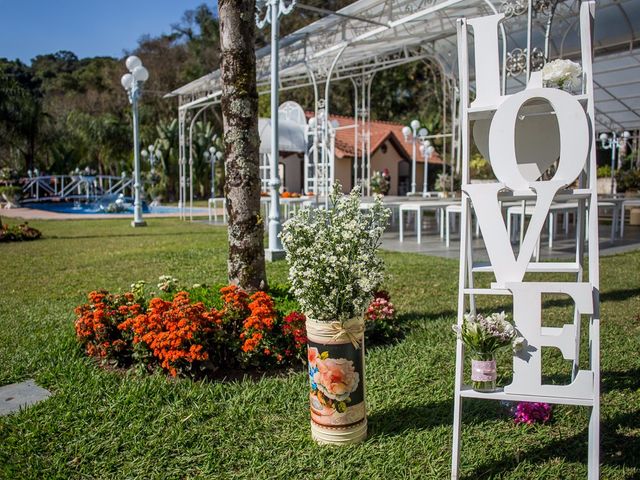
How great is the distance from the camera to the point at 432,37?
1082 centimetres

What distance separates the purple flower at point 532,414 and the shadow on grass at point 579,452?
7.2 inches

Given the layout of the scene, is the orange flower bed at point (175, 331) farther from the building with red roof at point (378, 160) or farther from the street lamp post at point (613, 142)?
the building with red roof at point (378, 160)

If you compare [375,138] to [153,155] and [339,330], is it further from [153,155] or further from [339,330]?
[339,330]

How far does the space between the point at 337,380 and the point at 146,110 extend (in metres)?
36.7

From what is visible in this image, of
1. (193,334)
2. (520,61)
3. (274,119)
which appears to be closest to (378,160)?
(274,119)

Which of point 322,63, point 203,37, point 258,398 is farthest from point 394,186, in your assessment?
point 258,398

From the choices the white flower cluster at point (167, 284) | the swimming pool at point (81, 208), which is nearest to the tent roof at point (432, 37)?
the white flower cluster at point (167, 284)

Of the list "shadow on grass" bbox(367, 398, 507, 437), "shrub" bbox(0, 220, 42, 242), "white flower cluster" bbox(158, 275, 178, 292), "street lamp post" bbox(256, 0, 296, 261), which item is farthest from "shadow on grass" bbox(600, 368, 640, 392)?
"shrub" bbox(0, 220, 42, 242)

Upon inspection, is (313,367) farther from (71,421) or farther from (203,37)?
(203,37)

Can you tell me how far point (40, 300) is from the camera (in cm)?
595

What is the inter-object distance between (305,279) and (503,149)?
3.62 ft

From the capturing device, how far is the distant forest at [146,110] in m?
30.6

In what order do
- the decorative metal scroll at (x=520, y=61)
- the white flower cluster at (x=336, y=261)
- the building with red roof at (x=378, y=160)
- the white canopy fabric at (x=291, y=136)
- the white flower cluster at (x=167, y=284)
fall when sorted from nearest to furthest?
the white flower cluster at (x=336, y=261) < the white flower cluster at (x=167, y=284) < the decorative metal scroll at (x=520, y=61) < the white canopy fabric at (x=291, y=136) < the building with red roof at (x=378, y=160)

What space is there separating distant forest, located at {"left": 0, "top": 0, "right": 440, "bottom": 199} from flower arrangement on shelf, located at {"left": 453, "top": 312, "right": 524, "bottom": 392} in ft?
84.9
